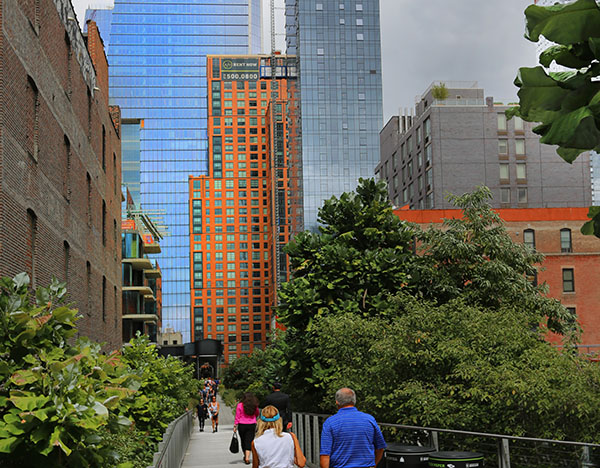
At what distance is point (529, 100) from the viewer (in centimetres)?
231

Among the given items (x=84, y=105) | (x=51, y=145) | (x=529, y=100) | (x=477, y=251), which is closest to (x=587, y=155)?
(x=477, y=251)

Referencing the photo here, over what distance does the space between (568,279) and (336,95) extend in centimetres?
7536

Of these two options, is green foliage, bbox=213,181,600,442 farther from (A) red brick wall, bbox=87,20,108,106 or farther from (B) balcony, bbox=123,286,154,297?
(B) balcony, bbox=123,286,154,297

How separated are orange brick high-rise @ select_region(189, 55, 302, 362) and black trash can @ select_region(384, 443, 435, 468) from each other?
567 feet

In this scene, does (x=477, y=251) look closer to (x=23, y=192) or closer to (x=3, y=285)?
(x=23, y=192)

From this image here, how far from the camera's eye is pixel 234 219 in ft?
630

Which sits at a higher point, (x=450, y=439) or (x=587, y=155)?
(x=587, y=155)

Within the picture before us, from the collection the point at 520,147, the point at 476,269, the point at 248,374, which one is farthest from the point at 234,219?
the point at 476,269

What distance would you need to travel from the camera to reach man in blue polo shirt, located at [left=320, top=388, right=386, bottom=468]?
9.22m

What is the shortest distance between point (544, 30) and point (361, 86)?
13844cm

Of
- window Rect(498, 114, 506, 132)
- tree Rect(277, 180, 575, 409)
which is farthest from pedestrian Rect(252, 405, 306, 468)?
window Rect(498, 114, 506, 132)

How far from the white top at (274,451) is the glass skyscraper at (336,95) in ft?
405

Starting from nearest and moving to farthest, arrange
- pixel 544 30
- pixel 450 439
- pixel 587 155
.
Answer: pixel 544 30 → pixel 450 439 → pixel 587 155

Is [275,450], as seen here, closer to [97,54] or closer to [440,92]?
[97,54]
